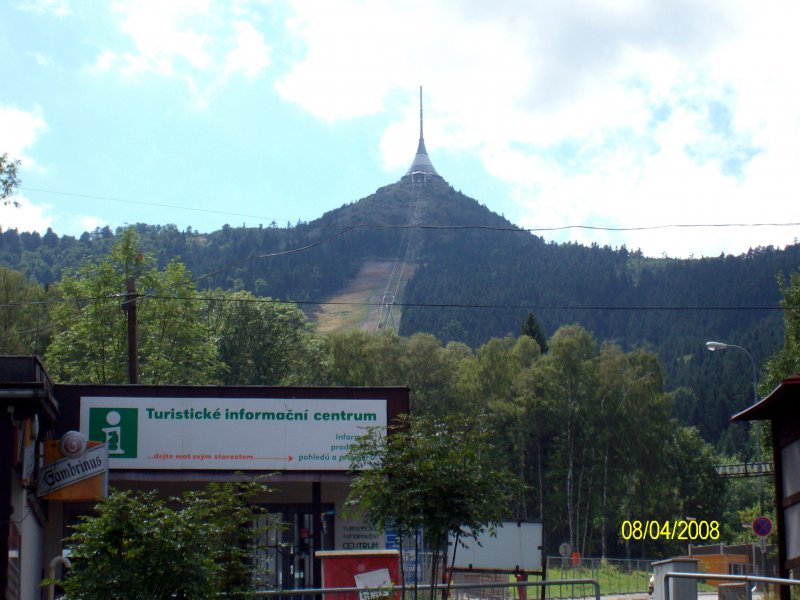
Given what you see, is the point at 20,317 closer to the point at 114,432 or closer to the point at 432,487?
the point at 114,432

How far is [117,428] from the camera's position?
2317 centimetres

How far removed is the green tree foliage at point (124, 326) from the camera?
160 ft

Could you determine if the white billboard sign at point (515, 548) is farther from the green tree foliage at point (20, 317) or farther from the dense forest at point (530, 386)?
the green tree foliage at point (20, 317)

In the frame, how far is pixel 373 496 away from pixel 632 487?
→ 56.3 metres

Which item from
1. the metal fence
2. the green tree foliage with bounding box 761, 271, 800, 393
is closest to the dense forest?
the green tree foliage with bounding box 761, 271, 800, 393

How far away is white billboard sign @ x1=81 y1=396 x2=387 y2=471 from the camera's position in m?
23.1

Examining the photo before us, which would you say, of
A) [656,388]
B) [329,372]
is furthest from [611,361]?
[329,372]

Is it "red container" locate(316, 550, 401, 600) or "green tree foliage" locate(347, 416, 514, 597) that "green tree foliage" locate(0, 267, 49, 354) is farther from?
"green tree foliage" locate(347, 416, 514, 597)

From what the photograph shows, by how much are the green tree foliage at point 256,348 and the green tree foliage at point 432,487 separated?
54.5 meters

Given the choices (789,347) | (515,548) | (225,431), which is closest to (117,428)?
(225,431)

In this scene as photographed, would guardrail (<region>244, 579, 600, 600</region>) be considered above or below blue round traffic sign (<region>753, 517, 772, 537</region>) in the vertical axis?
above
